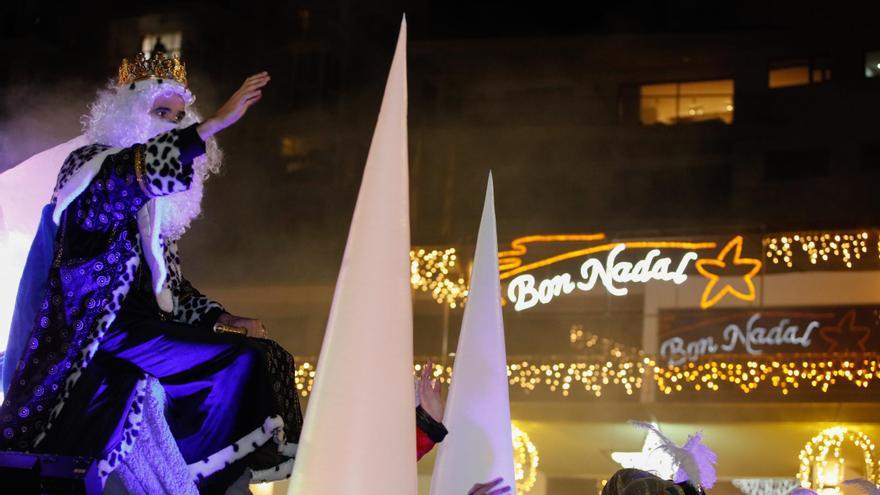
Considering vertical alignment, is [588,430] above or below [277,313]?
below

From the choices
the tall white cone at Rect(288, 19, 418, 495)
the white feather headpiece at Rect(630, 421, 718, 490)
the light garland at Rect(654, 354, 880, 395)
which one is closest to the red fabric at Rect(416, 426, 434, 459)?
the white feather headpiece at Rect(630, 421, 718, 490)

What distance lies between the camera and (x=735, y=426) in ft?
40.3

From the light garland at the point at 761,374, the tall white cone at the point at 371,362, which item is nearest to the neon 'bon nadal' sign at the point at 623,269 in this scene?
the light garland at the point at 761,374

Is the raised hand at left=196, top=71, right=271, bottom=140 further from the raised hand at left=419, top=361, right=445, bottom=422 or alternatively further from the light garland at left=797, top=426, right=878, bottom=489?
the light garland at left=797, top=426, right=878, bottom=489

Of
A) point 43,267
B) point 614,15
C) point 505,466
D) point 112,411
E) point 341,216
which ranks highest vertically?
point 614,15

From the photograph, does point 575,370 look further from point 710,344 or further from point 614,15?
point 614,15

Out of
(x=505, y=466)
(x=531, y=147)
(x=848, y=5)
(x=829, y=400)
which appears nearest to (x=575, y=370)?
(x=829, y=400)

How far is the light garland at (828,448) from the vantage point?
11805 millimetres

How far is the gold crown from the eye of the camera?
3.18 m

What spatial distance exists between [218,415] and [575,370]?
10222mm

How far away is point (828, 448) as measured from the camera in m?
12.0

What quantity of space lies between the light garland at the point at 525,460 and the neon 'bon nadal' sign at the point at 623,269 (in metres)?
1.63

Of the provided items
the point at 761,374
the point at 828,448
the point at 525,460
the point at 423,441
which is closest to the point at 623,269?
the point at 761,374

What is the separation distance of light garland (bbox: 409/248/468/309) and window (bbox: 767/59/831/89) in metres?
5.92
